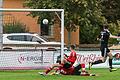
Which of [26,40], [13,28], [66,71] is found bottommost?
[66,71]

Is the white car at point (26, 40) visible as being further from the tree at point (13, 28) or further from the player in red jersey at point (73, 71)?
the player in red jersey at point (73, 71)

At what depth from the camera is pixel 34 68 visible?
26.7 metres

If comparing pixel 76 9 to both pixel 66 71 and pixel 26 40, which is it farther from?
pixel 66 71

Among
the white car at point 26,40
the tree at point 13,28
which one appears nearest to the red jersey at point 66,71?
the tree at point 13,28

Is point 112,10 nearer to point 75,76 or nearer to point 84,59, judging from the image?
point 84,59

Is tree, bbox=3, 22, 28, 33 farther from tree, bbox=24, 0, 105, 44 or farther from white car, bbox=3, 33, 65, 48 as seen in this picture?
tree, bbox=24, 0, 105, 44

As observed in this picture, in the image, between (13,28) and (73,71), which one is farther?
(13,28)

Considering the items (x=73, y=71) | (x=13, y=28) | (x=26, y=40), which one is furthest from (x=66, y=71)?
(x=26, y=40)

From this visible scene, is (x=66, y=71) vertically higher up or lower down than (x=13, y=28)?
lower down

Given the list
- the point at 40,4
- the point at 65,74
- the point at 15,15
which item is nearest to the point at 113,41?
the point at 40,4

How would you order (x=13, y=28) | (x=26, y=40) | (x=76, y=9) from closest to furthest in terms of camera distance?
(x=13, y=28) < (x=26, y=40) < (x=76, y=9)

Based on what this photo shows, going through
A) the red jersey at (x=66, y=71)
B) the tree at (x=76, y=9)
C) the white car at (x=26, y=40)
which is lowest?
the red jersey at (x=66, y=71)

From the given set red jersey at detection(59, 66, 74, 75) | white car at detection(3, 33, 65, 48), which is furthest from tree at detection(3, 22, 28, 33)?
red jersey at detection(59, 66, 74, 75)

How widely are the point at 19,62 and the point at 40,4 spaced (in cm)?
1678
